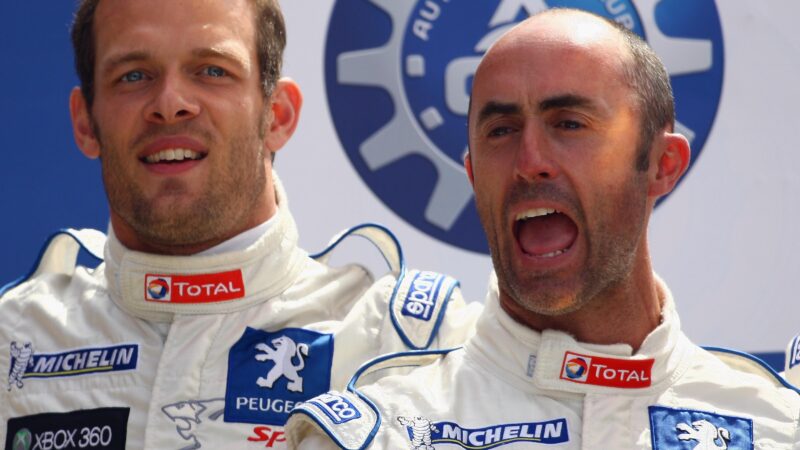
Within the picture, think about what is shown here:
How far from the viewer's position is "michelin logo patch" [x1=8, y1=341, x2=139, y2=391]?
2461mm

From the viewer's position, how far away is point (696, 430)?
7.12ft

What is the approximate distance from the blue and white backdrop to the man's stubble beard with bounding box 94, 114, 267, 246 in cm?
55

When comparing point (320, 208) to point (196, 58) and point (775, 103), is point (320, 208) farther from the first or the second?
point (775, 103)

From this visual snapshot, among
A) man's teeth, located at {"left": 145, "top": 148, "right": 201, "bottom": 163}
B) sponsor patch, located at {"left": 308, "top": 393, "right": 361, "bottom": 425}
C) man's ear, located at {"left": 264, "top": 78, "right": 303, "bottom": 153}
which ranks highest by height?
man's ear, located at {"left": 264, "top": 78, "right": 303, "bottom": 153}

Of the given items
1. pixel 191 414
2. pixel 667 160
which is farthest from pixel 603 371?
pixel 191 414

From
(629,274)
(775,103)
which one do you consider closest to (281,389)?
(629,274)

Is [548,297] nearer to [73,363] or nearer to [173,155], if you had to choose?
[173,155]

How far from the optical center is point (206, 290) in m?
2.50

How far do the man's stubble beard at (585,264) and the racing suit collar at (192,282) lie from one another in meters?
0.48

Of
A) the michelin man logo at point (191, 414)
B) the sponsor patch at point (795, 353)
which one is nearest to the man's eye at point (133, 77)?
the michelin man logo at point (191, 414)

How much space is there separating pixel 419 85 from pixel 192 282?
2.71ft

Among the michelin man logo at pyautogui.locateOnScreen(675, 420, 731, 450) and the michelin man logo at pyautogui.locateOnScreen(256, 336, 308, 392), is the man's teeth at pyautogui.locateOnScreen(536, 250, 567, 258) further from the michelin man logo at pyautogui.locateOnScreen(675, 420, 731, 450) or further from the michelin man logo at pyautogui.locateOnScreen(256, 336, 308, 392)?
the michelin man logo at pyautogui.locateOnScreen(256, 336, 308, 392)

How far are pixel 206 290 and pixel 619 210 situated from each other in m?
0.76

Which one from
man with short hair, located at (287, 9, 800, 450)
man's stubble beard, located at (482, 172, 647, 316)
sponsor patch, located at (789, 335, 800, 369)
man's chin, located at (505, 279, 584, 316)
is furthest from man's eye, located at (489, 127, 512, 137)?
sponsor patch, located at (789, 335, 800, 369)
